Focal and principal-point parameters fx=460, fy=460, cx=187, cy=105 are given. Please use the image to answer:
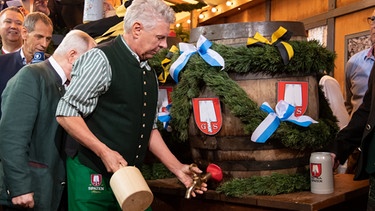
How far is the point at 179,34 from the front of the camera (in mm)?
3178

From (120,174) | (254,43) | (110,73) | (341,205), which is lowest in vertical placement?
(341,205)

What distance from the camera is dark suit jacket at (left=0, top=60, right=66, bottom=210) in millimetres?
1912

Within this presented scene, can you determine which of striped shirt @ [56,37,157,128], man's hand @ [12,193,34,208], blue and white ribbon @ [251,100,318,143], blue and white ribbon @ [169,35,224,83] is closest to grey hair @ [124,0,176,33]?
striped shirt @ [56,37,157,128]

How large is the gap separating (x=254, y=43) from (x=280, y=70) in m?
0.17

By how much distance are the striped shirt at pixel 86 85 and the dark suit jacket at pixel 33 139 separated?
0.97ft

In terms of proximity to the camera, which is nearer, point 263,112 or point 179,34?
point 263,112

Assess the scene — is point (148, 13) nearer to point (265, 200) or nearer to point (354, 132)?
point (265, 200)

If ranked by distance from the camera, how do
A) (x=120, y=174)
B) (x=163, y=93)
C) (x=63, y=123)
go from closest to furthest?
(x=120, y=174), (x=63, y=123), (x=163, y=93)

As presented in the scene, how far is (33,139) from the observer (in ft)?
6.65

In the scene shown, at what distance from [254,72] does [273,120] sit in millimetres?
241

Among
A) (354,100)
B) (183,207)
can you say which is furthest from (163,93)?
(354,100)

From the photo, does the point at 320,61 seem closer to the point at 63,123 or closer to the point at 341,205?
the point at 341,205

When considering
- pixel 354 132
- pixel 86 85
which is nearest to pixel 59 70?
pixel 86 85

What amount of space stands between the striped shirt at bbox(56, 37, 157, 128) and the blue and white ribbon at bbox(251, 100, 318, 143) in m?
0.72
